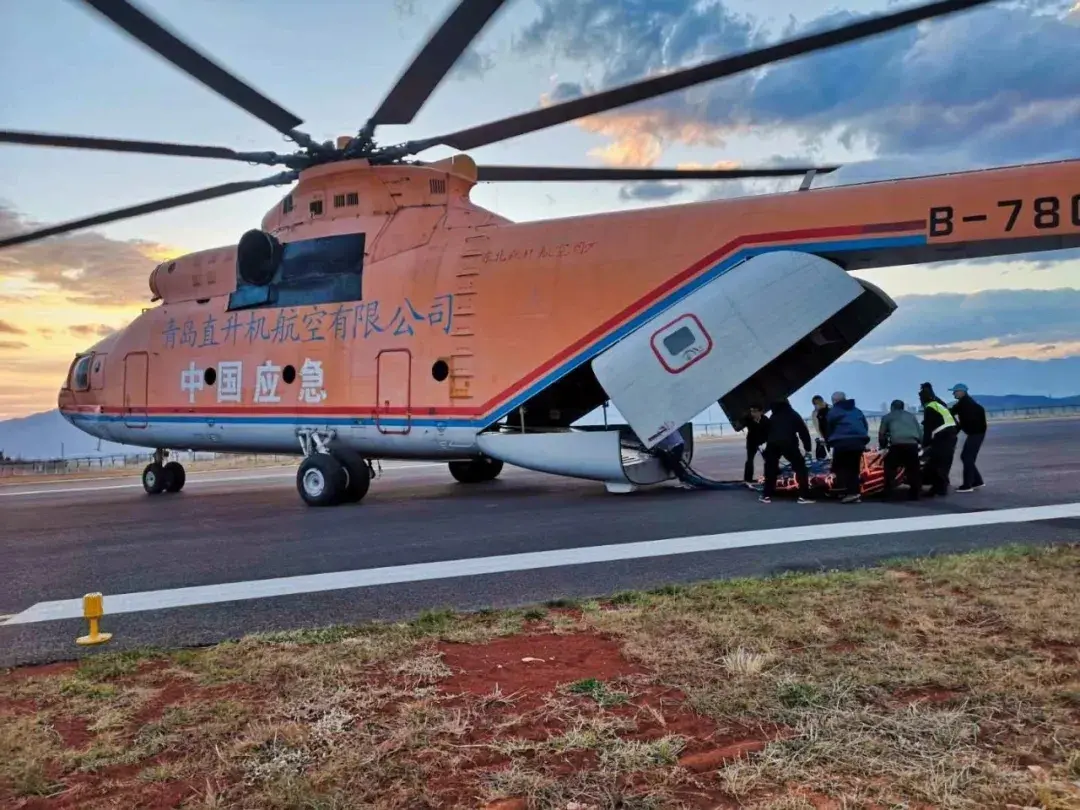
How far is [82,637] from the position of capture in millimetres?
5074

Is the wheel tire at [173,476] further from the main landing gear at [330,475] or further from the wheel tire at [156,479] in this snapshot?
the main landing gear at [330,475]

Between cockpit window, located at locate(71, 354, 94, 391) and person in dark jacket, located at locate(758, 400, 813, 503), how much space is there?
14.5 meters

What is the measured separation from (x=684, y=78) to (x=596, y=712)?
7520mm

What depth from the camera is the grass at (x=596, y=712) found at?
273 cm

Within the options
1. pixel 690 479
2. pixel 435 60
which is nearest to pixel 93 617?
pixel 435 60

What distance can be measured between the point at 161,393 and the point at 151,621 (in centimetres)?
1085

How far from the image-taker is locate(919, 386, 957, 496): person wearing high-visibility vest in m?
11.0

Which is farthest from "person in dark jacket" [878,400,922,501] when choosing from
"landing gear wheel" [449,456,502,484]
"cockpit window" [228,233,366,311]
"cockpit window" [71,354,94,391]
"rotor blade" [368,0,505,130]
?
"cockpit window" [71,354,94,391]

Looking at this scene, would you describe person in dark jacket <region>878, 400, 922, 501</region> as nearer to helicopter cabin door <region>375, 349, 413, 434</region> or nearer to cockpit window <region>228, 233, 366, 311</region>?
helicopter cabin door <region>375, 349, 413, 434</region>

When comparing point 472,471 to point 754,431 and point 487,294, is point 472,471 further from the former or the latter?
point 754,431

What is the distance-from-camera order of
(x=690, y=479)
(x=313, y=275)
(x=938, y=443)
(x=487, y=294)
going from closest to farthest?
(x=938, y=443), (x=487, y=294), (x=690, y=479), (x=313, y=275)

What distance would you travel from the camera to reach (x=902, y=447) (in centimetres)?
1067

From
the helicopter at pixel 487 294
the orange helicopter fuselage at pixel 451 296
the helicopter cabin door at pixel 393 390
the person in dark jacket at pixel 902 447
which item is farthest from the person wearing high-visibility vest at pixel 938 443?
the helicopter cabin door at pixel 393 390

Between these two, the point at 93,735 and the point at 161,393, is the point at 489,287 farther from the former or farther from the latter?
the point at 93,735
